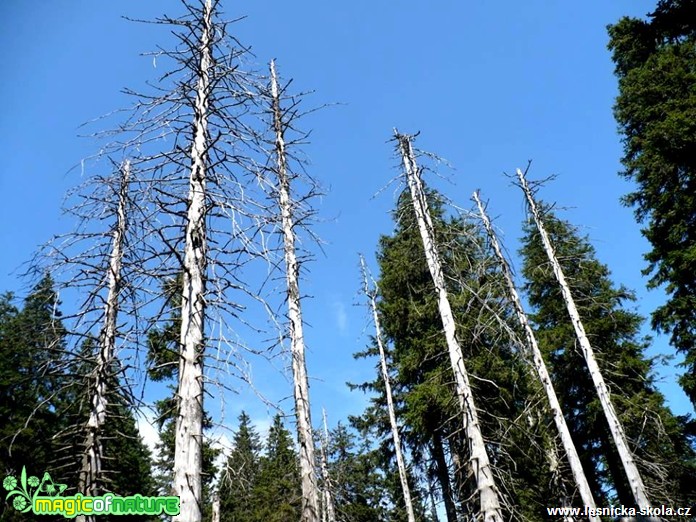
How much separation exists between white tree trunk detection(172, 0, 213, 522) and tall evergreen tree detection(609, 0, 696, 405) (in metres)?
11.9

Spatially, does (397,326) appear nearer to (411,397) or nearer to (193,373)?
(411,397)

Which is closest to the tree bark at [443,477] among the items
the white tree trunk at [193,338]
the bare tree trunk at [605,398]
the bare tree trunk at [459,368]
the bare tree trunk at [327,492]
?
the bare tree trunk at [327,492]

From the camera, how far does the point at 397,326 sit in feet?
59.9

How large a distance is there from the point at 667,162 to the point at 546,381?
774 centimetres

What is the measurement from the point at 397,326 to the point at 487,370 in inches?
169

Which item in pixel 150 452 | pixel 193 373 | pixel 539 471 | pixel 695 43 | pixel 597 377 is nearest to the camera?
pixel 193 373

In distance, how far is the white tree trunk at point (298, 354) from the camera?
7.89 m

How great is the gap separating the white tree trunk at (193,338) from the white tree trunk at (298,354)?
75.7 inches

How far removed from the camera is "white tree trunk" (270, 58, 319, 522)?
7.89 meters

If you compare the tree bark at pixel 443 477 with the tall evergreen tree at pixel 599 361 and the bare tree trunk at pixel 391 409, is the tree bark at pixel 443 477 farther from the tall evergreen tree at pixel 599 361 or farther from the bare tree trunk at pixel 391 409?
the tall evergreen tree at pixel 599 361

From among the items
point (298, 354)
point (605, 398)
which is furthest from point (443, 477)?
point (298, 354)

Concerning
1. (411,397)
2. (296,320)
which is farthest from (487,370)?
(296,320)

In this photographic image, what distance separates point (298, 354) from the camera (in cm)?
912

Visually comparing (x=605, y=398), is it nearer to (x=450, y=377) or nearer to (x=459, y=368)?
(x=450, y=377)
